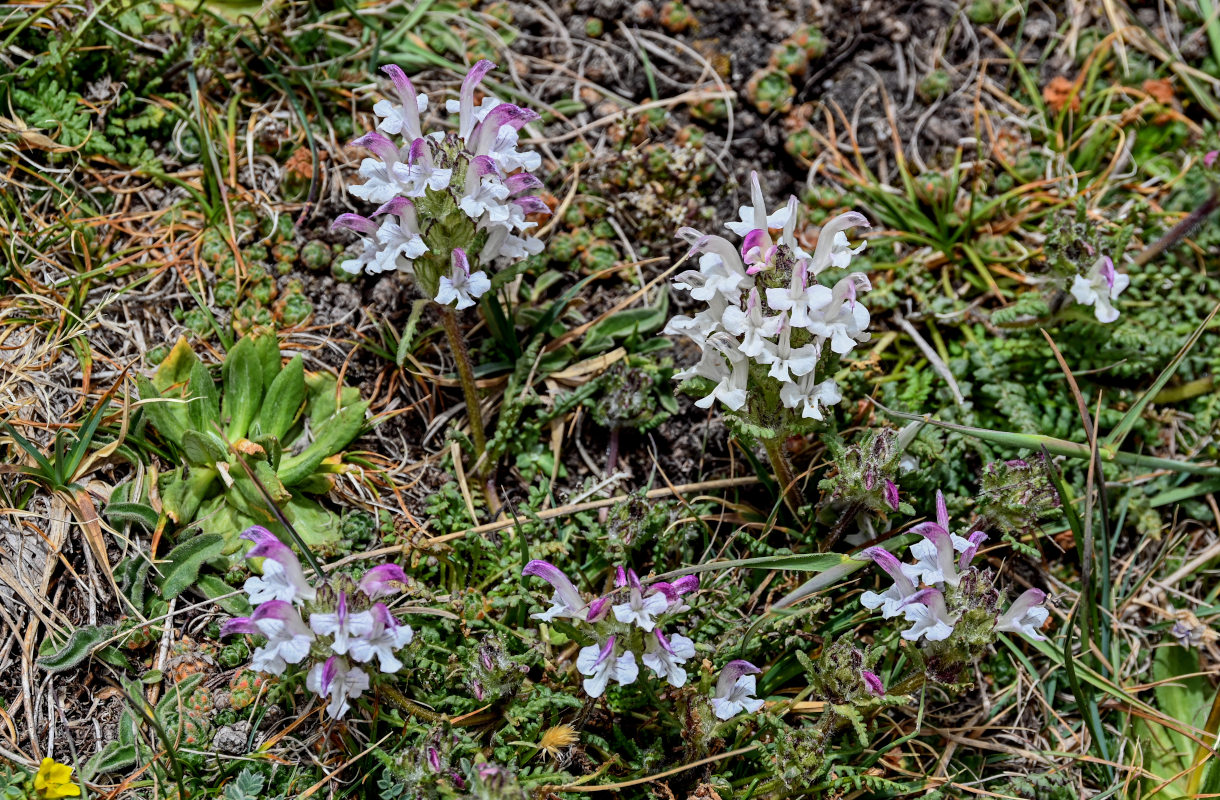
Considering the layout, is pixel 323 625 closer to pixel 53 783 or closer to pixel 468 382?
pixel 53 783

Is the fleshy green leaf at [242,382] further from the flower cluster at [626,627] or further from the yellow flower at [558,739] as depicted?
the yellow flower at [558,739]

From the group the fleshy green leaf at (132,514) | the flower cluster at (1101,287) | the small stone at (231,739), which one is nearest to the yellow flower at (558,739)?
the small stone at (231,739)

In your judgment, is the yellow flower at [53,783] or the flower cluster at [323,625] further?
the yellow flower at [53,783]

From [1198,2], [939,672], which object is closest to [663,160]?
[939,672]

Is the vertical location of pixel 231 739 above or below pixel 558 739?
below

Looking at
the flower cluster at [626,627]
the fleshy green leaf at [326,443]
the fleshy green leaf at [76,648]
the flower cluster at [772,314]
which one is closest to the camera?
the flower cluster at [626,627]

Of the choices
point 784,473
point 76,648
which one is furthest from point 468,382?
point 76,648

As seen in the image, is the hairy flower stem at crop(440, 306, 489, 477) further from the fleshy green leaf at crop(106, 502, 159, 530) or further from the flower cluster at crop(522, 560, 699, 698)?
the fleshy green leaf at crop(106, 502, 159, 530)
